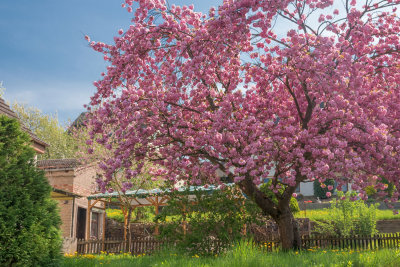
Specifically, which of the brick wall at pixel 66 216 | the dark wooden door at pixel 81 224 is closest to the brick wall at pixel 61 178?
the brick wall at pixel 66 216

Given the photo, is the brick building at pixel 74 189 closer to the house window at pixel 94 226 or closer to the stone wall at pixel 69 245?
the house window at pixel 94 226

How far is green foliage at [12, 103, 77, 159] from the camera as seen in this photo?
38.5m

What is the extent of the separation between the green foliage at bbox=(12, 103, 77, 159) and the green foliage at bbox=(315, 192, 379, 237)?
2677cm

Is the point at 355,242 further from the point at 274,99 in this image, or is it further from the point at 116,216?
the point at 116,216

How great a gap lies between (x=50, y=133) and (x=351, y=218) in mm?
30492

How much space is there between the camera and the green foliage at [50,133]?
38.5 meters

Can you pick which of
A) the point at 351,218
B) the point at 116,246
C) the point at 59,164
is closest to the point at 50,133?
the point at 59,164

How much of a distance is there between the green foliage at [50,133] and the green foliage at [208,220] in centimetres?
2938

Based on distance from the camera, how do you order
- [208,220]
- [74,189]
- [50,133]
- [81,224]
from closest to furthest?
1. [208,220]
2. [74,189]
3. [81,224]
4. [50,133]

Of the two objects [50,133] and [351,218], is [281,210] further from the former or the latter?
[50,133]

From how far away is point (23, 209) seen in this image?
7.73m

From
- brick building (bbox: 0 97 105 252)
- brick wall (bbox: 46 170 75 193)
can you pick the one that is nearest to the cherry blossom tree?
brick building (bbox: 0 97 105 252)

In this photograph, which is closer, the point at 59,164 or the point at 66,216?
the point at 66,216

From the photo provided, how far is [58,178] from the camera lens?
26922mm
